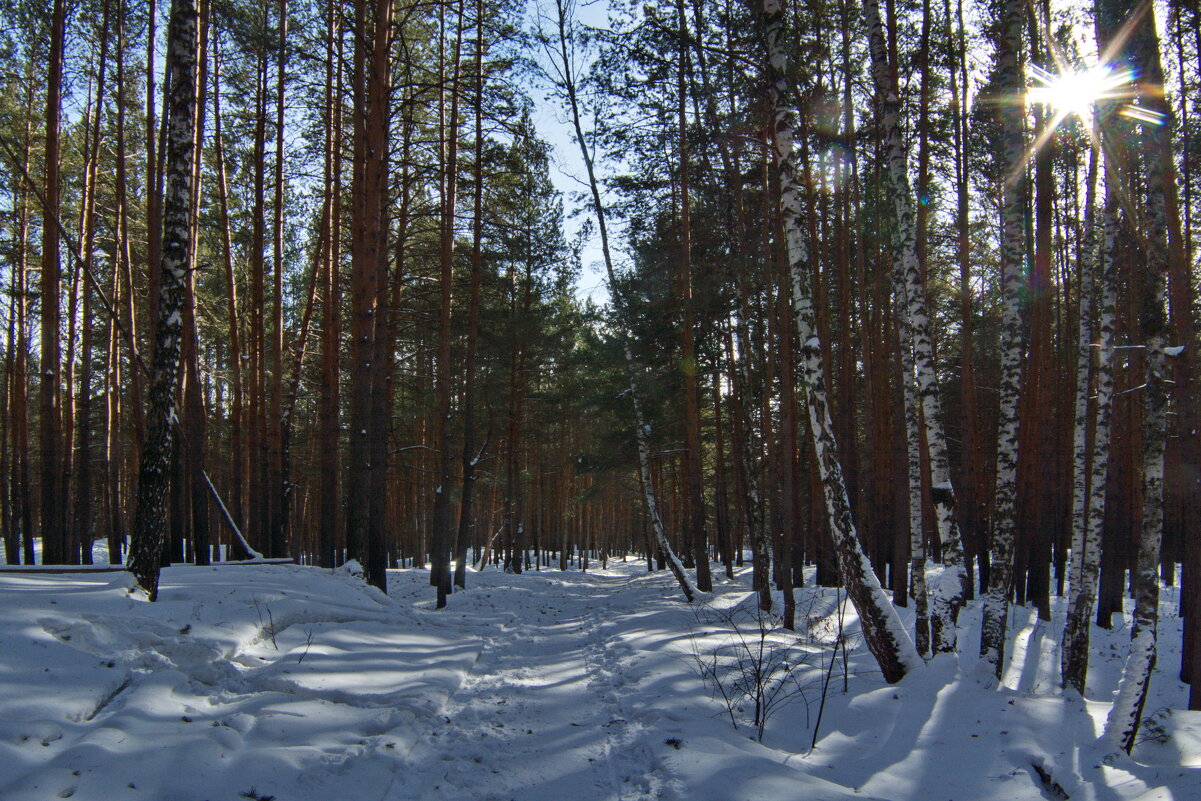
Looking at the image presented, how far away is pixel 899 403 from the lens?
16047 millimetres

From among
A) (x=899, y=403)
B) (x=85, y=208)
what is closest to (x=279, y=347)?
(x=85, y=208)

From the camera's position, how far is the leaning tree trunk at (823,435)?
698 centimetres

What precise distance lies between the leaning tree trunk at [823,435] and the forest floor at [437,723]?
40 cm

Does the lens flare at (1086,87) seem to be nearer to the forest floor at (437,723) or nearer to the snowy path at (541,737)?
the forest floor at (437,723)

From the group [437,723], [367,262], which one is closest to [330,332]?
[367,262]

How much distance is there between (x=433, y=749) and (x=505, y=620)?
7.37 metres

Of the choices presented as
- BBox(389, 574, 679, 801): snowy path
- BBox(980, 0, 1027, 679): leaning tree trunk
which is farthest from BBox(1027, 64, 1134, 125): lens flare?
BBox(389, 574, 679, 801): snowy path

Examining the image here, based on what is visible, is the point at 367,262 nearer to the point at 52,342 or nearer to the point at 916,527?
the point at 52,342

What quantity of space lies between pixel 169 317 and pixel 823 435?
7.21 metres

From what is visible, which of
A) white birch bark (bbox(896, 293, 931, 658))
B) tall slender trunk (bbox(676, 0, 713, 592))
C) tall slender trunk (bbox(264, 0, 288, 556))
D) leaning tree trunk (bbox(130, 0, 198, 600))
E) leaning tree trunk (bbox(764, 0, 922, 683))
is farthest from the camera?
tall slender trunk (bbox(264, 0, 288, 556))

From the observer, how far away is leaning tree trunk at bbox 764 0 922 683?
22.9 feet

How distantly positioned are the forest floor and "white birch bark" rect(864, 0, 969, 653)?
1172mm

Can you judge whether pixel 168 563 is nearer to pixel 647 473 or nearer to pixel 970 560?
pixel 647 473

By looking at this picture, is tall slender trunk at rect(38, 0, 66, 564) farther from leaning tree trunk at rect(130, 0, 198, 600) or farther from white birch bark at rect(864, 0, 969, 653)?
white birch bark at rect(864, 0, 969, 653)
